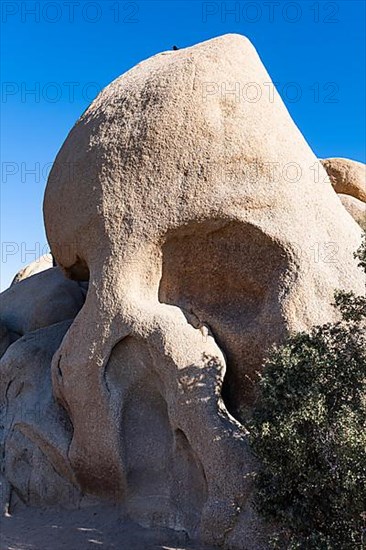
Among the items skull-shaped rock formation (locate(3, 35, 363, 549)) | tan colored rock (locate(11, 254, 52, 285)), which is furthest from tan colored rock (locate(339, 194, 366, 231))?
tan colored rock (locate(11, 254, 52, 285))

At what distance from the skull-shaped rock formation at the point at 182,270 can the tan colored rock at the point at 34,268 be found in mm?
9163

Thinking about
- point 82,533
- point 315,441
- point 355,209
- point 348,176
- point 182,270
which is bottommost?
point 82,533

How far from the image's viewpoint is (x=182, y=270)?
8.97 metres

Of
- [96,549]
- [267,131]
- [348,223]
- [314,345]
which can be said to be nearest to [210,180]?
[267,131]

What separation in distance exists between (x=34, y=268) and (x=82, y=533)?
1133 cm

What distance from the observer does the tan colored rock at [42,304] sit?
12172 millimetres

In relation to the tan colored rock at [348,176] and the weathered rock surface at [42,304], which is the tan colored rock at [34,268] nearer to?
the weathered rock surface at [42,304]

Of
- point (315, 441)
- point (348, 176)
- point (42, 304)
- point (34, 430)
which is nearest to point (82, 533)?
point (34, 430)

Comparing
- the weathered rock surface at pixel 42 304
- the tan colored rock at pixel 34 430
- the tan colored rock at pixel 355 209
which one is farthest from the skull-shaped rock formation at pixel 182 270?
the tan colored rock at pixel 355 209

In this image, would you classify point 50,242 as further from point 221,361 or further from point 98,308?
point 221,361

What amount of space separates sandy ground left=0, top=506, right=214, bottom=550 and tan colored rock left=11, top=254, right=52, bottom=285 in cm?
1005

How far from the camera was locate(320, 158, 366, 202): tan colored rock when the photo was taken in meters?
15.7

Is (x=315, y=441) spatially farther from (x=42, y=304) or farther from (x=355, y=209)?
(x=355, y=209)

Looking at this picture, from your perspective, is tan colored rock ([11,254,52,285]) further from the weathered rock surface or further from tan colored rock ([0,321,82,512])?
tan colored rock ([0,321,82,512])
